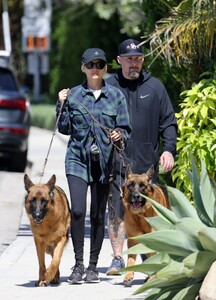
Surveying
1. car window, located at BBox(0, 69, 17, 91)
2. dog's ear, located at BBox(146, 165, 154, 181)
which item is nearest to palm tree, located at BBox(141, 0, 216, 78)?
dog's ear, located at BBox(146, 165, 154, 181)

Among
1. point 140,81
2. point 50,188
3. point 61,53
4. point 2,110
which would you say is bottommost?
point 61,53

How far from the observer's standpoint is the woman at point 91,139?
871 cm

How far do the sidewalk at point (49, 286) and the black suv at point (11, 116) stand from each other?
7.43 metres

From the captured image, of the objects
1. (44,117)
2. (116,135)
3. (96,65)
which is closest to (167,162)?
(116,135)

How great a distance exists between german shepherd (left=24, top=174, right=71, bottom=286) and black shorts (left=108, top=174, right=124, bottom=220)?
1.61ft

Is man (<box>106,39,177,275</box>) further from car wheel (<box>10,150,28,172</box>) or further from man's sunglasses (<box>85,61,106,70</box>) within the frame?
car wheel (<box>10,150,28,172</box>)

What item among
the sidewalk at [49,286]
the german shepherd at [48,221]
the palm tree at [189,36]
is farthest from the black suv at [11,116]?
the german shepherd at [48,221]

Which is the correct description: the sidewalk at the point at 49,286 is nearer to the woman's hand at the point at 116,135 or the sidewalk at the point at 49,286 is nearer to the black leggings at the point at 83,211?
the black leggings at the point at 83,211

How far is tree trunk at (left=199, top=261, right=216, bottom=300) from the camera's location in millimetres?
6516

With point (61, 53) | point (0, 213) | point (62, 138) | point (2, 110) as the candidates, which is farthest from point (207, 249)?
point (61, 53)

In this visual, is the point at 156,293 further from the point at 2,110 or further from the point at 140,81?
the point at 2,110

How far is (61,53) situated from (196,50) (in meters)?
37.4

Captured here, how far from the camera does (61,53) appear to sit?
Answer: 47469 millimetres

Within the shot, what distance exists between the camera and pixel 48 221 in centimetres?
861
